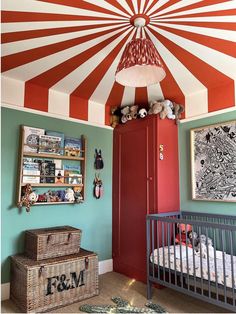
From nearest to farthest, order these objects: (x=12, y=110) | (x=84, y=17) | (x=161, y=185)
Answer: (x=84, y=17) < (x=12, y=110) < (x=161, y=185)

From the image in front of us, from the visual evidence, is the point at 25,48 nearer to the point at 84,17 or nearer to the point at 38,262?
the point at 84,17

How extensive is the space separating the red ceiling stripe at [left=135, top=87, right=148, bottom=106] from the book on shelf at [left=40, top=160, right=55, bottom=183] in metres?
1.33

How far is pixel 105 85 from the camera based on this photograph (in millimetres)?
2850

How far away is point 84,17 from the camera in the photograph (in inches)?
68.8

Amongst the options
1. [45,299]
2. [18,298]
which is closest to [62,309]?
[45,299]

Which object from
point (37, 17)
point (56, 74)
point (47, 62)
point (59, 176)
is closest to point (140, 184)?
point (59, 176)

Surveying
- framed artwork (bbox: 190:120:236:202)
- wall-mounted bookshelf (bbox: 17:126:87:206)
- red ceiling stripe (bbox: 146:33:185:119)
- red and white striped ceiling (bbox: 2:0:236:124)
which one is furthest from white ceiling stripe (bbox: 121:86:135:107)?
framed artwork (bbox: 190:120:236:202)

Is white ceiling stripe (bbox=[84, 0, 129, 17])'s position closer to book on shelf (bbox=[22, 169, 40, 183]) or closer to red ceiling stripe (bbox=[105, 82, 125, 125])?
red ceiling stripe (bbox=[105, 82, 125, 125])

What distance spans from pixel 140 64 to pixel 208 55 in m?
0.79

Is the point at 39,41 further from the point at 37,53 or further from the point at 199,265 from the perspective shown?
the point at 199,265

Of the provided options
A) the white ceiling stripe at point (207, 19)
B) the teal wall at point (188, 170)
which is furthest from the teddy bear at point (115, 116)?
the white ceiling stripe at point (207, 19)

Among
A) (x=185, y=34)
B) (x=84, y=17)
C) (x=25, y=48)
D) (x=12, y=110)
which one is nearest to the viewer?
(x=84, y=17)

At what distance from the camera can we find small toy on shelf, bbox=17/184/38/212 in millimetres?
2557

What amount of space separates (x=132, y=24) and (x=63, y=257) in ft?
7.20
